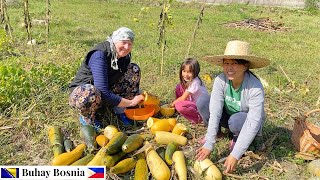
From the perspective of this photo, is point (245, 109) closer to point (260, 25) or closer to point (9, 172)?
point (9, 172)

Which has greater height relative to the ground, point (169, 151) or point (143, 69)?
point (143, 69)

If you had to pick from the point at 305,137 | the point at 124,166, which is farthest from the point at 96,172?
the point at 305,137

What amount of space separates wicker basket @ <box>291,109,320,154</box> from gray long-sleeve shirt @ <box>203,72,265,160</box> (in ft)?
2.14

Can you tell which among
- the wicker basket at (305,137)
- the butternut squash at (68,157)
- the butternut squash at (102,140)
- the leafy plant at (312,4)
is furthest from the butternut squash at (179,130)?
the leafy plant at (312,4)

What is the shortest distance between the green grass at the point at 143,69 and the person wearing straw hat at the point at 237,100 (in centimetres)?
31

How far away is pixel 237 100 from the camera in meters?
3.38

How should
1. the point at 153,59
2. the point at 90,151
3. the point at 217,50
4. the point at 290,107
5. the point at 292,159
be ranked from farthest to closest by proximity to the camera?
1. the point at 217,50
2. the point at 153,59
3. the point at 290,107
4. the point at 292,159
5. the point at 90,151

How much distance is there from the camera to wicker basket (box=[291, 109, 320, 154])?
11.5ft

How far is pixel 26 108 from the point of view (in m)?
3.92

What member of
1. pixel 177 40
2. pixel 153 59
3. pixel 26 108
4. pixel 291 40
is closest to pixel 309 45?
pixel 291 40

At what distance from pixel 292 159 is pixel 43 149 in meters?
2.49

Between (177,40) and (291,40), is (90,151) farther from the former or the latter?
(291,40)

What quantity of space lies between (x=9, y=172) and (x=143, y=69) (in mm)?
3337

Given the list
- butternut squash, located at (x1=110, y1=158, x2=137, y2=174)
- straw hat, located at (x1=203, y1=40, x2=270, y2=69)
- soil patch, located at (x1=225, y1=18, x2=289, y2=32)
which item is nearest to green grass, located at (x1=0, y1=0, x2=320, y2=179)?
soil patch, located at (x1=225, y1=18, x2=289, y2=32)
